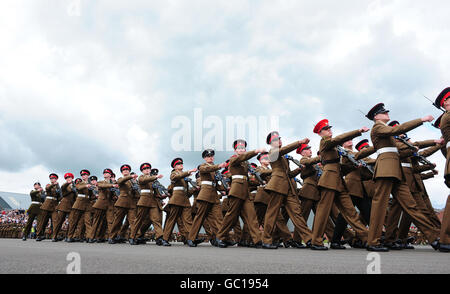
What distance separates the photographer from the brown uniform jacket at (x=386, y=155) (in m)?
5.32

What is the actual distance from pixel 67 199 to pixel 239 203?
738cm

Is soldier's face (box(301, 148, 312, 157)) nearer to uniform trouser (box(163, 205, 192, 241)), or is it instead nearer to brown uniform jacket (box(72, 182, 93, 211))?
uniform trouser (box(163, 205, 192, 241))

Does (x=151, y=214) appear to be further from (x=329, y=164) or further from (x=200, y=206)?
(x=329, y=164)

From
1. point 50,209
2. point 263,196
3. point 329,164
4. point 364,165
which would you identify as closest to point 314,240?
point 329,164

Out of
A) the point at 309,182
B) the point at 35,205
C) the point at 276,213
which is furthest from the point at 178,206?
the point at 35,205

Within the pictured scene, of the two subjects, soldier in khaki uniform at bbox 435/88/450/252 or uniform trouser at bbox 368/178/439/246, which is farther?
uniform trouser at bbox 368/178/439/246

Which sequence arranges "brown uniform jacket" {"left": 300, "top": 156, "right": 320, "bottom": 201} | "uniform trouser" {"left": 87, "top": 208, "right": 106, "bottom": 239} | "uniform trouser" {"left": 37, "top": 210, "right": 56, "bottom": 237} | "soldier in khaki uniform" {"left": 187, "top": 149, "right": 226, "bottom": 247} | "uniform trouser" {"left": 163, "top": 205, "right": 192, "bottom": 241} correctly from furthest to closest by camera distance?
"uniform trouser" {"left": 37, "top": 210, "right": 56, "bottom": 237} < "uniform trouser" {"left": 87, "top": 208, "right": 106, "bottom": 239} < "uniform trouser" {"left": 163, "top": 205, "right": 192, "bottom": 241} < "soldier in khaki uniform" {"left": 187, "top": 149, "right": 226, "bottom": 247} < "brown uniform jacket" {"left": 300, "top": 156, "right": 320, "bottom": 201}

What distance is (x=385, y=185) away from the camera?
17.8 feet

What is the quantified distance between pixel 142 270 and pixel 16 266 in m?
1.34

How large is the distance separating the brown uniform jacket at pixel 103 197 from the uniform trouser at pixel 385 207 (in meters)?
7.58

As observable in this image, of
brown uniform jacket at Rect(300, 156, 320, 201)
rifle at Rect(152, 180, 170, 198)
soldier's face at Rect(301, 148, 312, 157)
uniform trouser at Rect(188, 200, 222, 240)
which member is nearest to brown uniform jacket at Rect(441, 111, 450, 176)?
brown uniform jacket at Rect(300, 156, 320, 201)

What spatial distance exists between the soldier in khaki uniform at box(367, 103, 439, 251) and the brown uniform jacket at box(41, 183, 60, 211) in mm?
10672

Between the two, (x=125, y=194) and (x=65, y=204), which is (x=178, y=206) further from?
(x=65, y=204)

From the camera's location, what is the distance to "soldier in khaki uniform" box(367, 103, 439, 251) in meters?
5.34
